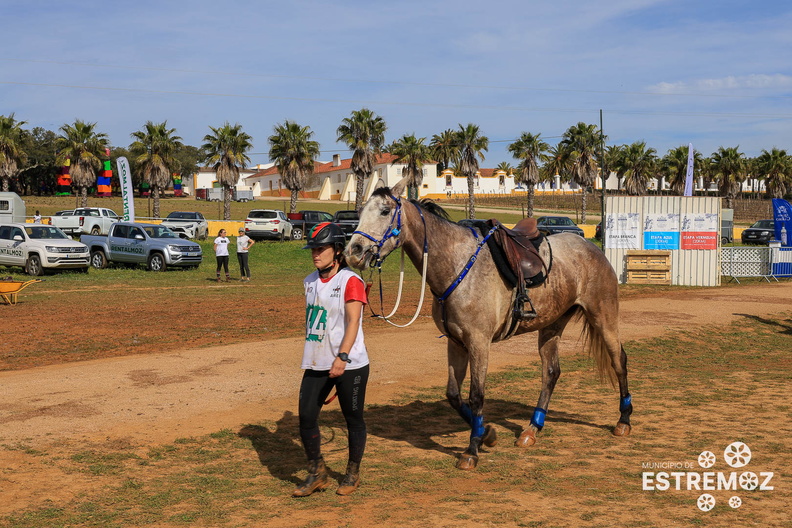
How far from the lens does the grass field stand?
217 inches

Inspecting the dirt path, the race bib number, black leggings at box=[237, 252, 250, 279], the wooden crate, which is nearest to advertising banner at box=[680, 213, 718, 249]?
the wooden crate

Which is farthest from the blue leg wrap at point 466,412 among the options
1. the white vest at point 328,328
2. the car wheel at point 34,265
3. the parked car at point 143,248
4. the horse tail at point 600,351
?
the car wheel at point 34,265

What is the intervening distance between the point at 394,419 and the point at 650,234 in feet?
68.6

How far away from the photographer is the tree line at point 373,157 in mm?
61406

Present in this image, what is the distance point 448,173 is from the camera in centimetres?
11050

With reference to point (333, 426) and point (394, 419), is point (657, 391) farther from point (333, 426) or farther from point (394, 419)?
point (333, 426)

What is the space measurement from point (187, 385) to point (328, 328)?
510 cm

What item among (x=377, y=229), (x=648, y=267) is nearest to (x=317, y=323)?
(x=377, y=229)

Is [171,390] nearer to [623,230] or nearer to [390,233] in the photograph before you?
[390,233]

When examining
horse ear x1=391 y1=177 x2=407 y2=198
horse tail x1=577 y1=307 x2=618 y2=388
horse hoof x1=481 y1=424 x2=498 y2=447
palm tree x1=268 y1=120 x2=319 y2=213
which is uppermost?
palm tree x1=268 y1=120 x2=319 y2=213

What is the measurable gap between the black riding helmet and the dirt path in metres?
3.30

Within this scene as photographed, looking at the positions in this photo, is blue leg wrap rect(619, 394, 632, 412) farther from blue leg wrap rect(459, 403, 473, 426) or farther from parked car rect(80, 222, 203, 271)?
parked car rect(80, 222, 203, 271)

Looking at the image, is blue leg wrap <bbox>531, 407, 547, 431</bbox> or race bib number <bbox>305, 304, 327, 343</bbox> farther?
blue leg wrap <bbox>531, 407, 547, 431</bbox>

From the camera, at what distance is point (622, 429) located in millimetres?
7844
